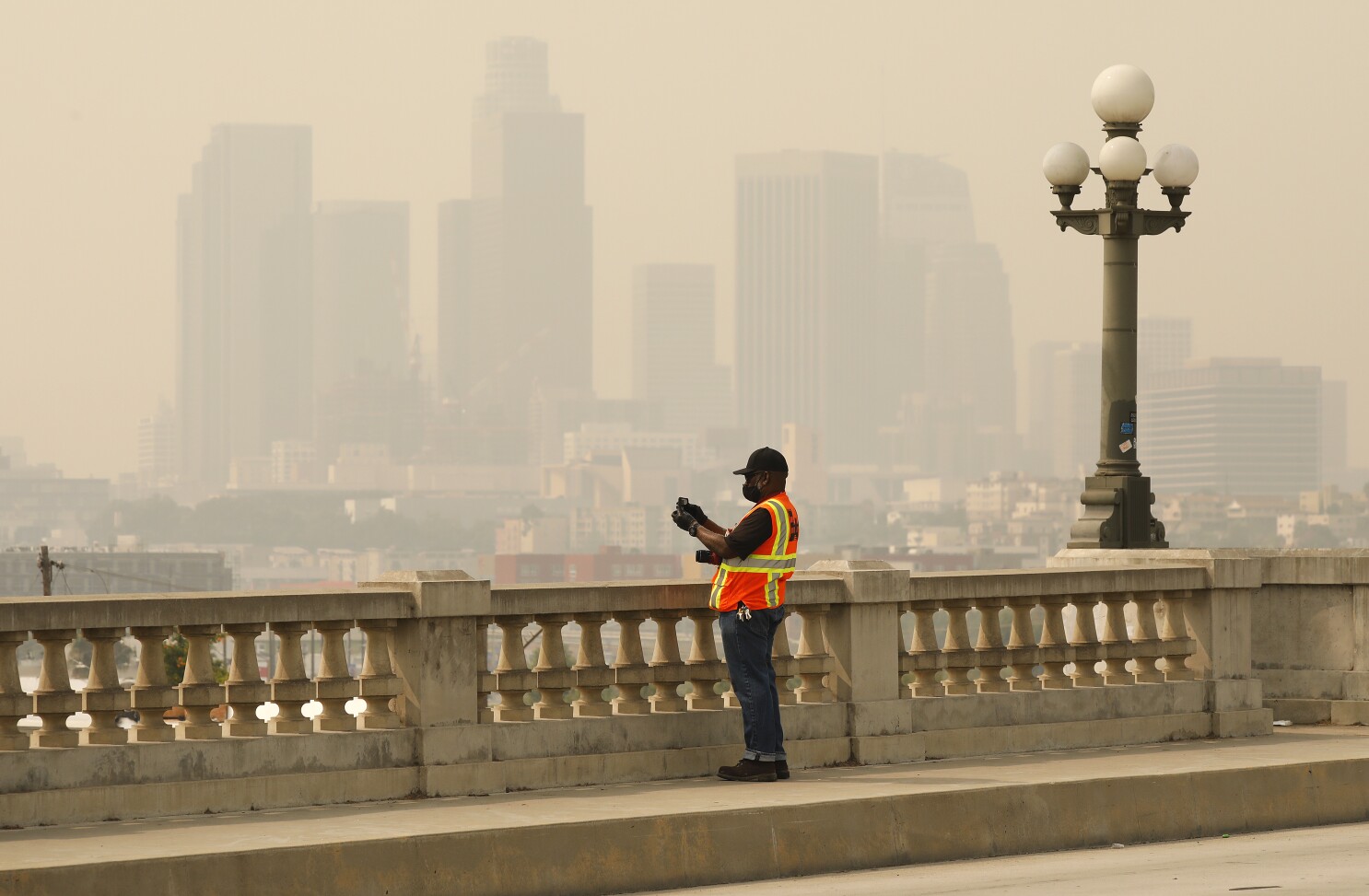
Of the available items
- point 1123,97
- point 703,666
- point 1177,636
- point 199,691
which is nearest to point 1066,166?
point 1123,97

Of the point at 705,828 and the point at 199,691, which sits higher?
the point at 199,691

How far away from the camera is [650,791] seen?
1214 cm

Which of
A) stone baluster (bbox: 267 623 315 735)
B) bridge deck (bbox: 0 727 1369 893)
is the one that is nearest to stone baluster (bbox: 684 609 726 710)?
bridge deck (bbox: 0 727 1369 893)

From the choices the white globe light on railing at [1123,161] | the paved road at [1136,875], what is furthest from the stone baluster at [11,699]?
the white globe light on railing at [1123,161]

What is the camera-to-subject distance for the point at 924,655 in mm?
13867

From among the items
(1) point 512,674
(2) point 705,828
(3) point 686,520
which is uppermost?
(3) point 686,520

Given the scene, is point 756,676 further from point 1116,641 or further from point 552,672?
point 1116,641

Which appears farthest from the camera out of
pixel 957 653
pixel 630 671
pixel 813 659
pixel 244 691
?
pixel 957 653

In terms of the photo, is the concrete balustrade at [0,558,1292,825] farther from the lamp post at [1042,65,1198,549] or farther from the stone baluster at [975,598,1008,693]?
the lamp post at [1042,65,1198,549]

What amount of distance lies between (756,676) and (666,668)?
68 cm

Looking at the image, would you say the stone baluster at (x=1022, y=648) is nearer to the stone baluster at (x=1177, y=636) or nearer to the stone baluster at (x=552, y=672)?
the stone baluster at (x=1177, y=636)

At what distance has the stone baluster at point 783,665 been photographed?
13234mm

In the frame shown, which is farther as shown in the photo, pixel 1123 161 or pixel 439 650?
pixel 1123 161

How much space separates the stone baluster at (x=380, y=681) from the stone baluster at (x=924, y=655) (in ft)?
11.8
